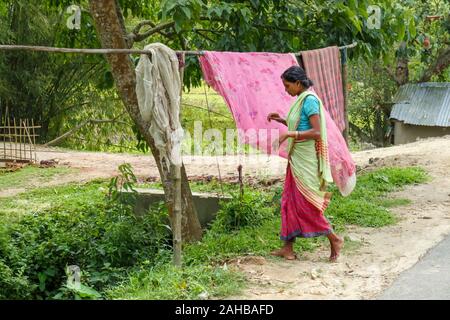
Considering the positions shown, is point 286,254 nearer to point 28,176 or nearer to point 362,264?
point 362,264

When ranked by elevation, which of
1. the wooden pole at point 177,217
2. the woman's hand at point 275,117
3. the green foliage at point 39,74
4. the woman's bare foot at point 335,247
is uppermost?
the green foliage at point 39,74

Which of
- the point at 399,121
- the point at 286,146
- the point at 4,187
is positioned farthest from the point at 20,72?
the point at 286,146

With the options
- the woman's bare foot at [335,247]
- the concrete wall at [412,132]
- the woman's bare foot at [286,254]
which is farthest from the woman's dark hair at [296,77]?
the concrete wall at [412,132]

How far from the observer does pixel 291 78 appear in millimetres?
5246

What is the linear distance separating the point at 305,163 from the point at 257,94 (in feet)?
2.66

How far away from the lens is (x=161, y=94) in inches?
195

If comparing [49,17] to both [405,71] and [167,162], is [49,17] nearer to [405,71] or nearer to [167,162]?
[405,71]

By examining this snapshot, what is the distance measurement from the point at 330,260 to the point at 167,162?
61.7 inches

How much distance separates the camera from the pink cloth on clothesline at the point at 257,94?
5.50 m

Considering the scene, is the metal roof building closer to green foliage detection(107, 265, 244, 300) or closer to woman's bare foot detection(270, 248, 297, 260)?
woman's bare foot detection(270, 248, 297, 260)

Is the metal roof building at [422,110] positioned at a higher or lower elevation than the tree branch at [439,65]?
lower

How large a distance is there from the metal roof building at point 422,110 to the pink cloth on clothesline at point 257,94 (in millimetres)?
12570

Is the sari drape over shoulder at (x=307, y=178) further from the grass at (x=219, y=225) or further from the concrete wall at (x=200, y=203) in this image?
the concrete wall at (x=200, y=203)

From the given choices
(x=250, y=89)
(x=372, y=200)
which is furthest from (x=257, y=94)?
(x=372, y=200)
